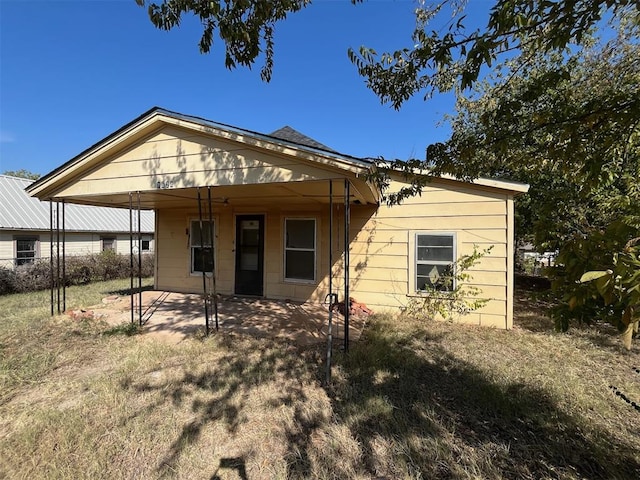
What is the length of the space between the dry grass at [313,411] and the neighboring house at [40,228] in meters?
10.8

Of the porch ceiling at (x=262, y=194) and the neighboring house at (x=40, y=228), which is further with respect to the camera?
the neighboring house at (x=40, y=228)

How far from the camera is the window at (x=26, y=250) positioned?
A: 41.2 ft

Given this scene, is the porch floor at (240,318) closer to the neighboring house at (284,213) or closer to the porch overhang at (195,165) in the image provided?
the neighboring house at (284,213)

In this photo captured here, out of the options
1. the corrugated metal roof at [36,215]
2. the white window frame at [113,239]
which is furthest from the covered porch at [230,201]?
the white window frame at [113,239]

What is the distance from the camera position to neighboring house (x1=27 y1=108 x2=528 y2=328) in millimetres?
4551

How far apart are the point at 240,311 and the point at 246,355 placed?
2472 mm

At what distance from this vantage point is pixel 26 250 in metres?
12.9

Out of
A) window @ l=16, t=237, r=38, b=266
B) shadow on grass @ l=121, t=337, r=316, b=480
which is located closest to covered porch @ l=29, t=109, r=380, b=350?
shadow on grass @ l=121, t=337, r=316, b=480

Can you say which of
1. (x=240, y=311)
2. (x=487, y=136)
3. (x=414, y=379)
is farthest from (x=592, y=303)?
(x=240, y=311)

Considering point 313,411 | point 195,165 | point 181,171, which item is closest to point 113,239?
point 181,171

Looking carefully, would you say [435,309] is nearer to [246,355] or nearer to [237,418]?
[246,355]

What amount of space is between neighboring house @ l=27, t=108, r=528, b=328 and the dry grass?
1.48 m

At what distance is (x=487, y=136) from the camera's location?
231 centimetres

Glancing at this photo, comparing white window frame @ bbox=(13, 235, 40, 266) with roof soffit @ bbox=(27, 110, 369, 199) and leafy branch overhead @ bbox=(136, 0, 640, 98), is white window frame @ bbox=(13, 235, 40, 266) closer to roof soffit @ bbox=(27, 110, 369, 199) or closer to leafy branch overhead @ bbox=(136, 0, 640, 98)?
roof soffit @ bbox=(27, 110, 369, 199)
